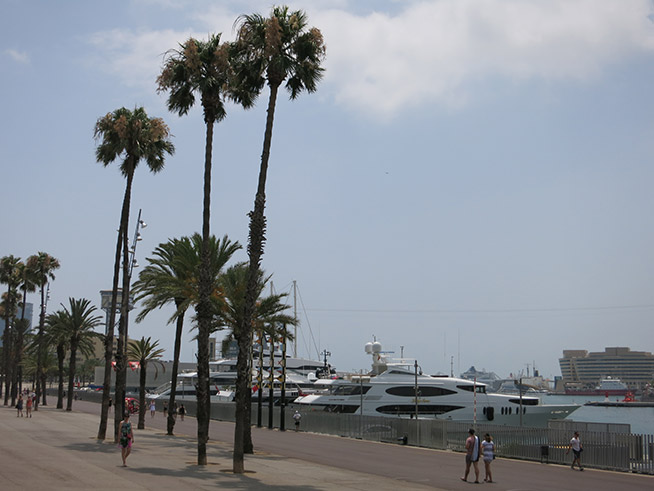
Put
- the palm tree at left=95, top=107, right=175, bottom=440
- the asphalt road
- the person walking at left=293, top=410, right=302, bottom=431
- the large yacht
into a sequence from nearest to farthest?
1. the asphalt road
2. the palm tree at left=95, top=107, right=175, bottom=440
3. the person walking at left=293, top=410, right=302, bottom=431
4. the large yacht

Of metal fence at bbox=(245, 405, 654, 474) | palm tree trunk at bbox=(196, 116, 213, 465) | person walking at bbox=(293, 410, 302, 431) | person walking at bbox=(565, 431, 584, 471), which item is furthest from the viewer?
person walking at bbox=(293, 410, 302, 431)

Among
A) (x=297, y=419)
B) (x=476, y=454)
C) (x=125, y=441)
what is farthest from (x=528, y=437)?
(x=297, y=419)

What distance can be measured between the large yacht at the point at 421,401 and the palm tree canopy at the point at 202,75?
34783mm

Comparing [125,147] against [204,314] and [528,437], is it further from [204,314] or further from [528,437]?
[528,437]

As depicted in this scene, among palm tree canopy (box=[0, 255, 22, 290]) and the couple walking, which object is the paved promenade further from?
palm tree canopy (box=[0, 255, 22, 290])

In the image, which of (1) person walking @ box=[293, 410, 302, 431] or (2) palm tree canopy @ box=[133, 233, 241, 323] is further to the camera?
(1) person walking @ box=[293, 410, 302, 431]

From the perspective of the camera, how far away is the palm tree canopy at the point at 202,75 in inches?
1068

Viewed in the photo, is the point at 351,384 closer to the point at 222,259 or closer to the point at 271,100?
the point at 222,259

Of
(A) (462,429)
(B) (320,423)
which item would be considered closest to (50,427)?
(B) (320,423)

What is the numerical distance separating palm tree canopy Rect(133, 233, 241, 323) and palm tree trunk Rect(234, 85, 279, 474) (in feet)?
39.7

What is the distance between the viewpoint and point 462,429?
118ft

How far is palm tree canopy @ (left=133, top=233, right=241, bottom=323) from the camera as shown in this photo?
37688 mm

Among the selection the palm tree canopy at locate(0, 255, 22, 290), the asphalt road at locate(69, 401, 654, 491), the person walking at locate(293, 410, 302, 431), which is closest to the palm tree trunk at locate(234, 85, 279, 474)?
the asphalt road at locate(69, 401, 654, 491)

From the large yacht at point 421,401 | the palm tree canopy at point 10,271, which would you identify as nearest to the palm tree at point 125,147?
the large yacht at point 421,401
